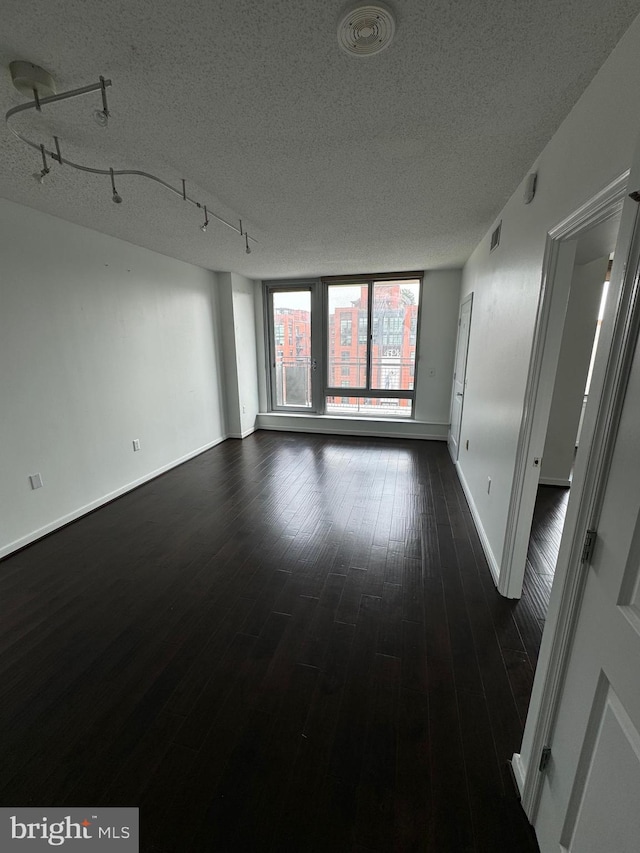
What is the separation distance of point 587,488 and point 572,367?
10.4 feet

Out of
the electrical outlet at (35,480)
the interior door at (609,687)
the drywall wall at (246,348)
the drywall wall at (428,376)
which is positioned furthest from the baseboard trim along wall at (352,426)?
the interior door at (609,687)

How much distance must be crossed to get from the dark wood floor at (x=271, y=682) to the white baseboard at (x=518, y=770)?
1.5 inches

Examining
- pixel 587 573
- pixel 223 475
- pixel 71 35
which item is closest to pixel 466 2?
pixel 71 35

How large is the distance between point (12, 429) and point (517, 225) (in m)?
3.83

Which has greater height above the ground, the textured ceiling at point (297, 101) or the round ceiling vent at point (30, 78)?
the textured ceiling at point (297, 101)

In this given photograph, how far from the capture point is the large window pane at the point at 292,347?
5.70m

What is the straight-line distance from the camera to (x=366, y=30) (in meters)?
1.09

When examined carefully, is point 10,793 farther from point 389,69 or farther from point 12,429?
point 389,69

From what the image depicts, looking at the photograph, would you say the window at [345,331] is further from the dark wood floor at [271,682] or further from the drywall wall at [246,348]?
the dark wood floor at [271,682]

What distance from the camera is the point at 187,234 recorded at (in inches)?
125

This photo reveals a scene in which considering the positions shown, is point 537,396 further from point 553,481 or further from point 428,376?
point 428,376

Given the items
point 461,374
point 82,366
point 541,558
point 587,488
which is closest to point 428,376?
point 461,374
